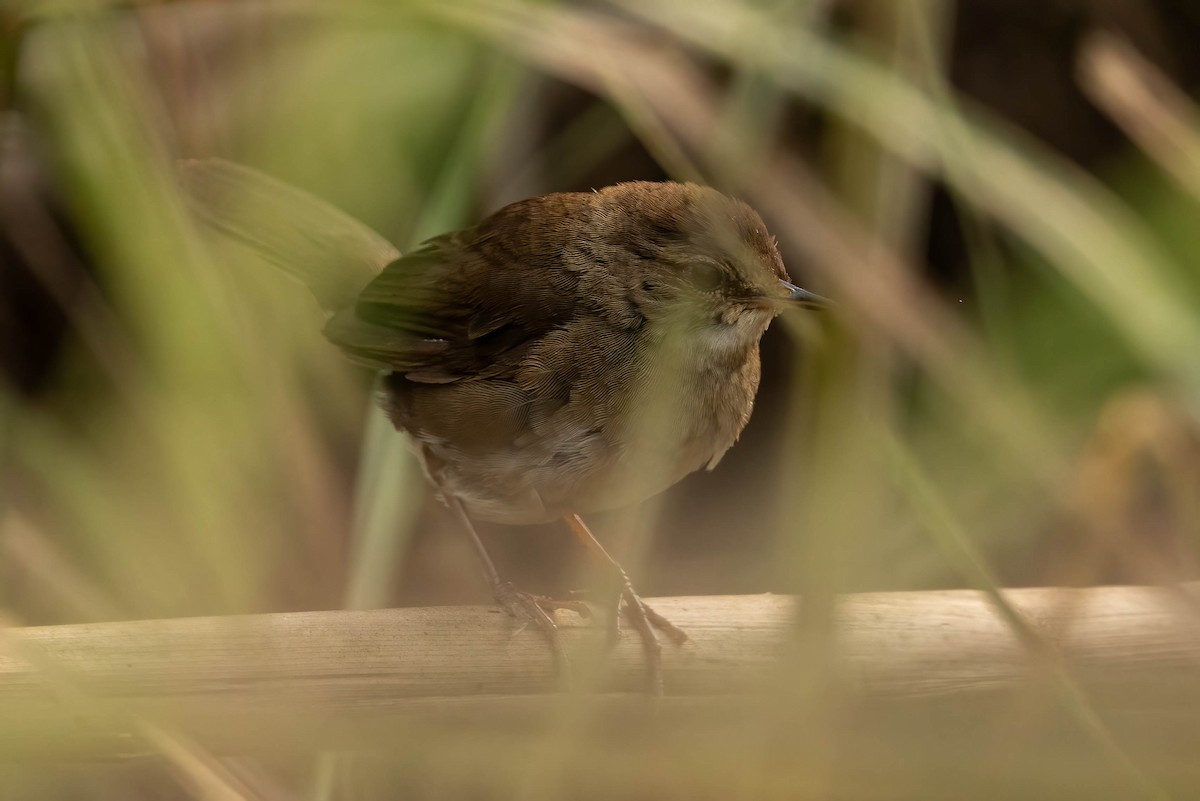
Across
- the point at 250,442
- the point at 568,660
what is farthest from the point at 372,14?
the point at 568,660

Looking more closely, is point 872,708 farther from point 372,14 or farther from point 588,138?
point 588,138

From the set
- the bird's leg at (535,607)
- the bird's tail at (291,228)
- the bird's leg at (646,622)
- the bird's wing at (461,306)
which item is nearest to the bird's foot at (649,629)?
the bird's leg at (646,622)

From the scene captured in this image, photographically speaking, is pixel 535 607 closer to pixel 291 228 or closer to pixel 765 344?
pixel 291 228

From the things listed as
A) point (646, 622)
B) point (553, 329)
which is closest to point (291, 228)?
point (553, 329)

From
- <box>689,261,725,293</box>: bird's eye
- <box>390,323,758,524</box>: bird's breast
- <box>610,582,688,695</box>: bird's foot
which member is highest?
<box>689,261,725,293</box>: bird's eye

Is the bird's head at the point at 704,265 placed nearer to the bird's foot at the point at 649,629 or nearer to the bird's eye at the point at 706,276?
the bird's eye at the point at 706,276

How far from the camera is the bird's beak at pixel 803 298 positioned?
1798 millimetres

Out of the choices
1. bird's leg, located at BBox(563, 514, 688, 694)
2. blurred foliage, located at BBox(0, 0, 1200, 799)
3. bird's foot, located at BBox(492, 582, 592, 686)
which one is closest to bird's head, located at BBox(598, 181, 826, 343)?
blurred foliage, located at BBox(0, 0, 1200, 799)

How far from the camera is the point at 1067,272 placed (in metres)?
2.23

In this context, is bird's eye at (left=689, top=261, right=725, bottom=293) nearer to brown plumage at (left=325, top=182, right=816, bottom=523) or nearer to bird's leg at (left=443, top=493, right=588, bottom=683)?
brown plumage at (left=325, top=182, right=816, bottom=523)

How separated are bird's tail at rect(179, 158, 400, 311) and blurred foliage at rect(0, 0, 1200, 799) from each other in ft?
0.26

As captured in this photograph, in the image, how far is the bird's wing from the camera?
2.17 metres

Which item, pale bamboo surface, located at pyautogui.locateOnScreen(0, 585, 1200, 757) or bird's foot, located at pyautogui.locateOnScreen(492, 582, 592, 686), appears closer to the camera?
pale bamboo surface, located at pyautogui.locateOnScreen(0, 585, 1200, 757)

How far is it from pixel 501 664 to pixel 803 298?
78 centimetres
